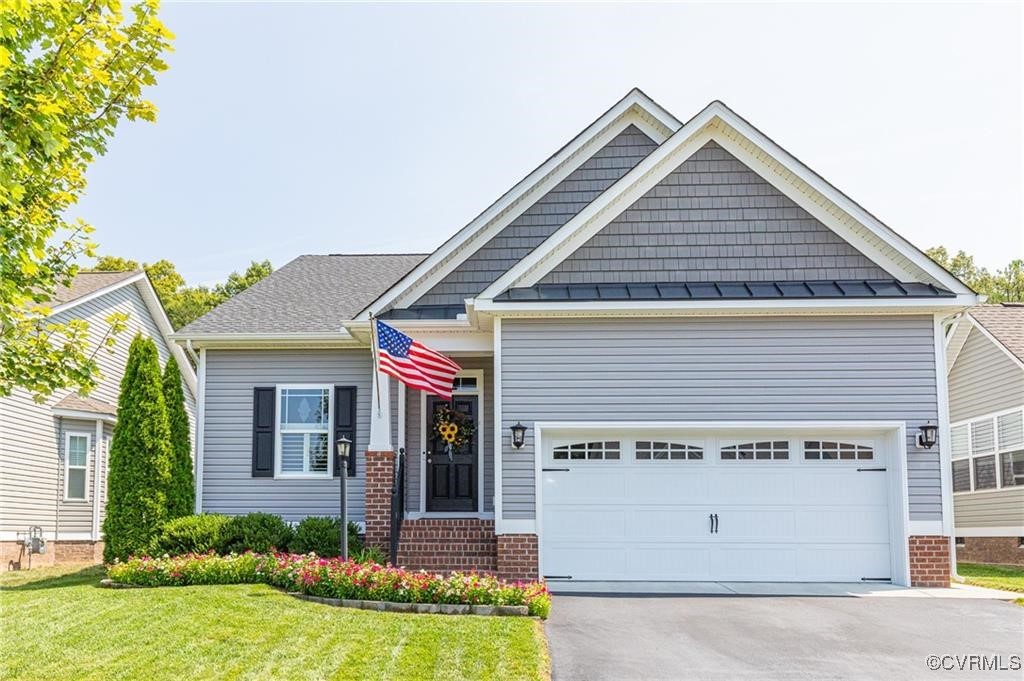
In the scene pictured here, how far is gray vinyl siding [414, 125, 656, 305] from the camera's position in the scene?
52.2 ft

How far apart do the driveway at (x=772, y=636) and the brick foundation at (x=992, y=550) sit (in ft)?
28.8

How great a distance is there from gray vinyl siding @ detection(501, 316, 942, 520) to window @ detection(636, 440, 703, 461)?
1.56 feet

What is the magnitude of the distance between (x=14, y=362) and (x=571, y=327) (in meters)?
7.26

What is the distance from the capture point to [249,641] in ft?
30.1

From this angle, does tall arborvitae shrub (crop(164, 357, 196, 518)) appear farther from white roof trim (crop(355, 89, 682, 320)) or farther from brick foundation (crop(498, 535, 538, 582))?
brick foundation (crop(498, 535, 538, 582))

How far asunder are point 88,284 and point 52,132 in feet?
51.6

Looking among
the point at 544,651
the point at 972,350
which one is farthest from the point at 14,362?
the point at 972,350

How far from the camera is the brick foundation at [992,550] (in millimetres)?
19859

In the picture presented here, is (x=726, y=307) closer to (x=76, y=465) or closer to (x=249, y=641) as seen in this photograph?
(x=249, y=641)

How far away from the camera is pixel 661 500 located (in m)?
13.9

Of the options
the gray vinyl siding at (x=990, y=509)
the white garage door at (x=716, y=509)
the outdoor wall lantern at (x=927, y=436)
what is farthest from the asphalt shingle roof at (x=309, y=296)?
the gray vinyl siding at (x=990, y=509)

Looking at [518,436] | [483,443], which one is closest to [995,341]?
[483,443]

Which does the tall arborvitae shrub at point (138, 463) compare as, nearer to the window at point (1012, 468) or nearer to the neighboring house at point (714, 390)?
the neighboring house at point (714, 390)

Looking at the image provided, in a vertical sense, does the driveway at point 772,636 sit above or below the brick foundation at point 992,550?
above
